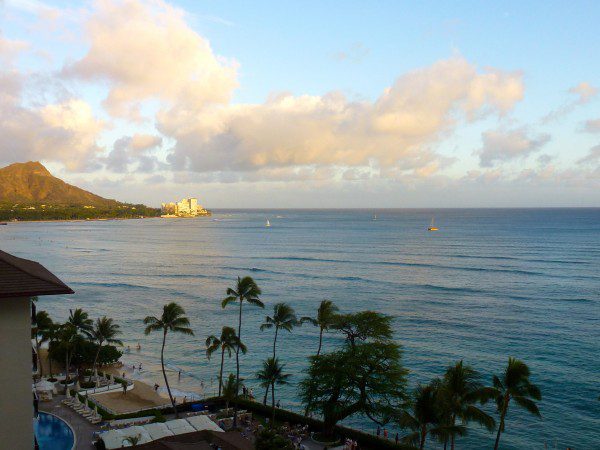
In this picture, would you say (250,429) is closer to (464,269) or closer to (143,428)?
(143,428)

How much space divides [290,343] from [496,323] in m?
25.3

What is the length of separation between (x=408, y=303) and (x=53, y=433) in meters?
50.8

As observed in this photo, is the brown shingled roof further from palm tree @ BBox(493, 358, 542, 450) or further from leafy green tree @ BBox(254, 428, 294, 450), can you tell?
palm tree @ BBox(493, 358, 542, 450)

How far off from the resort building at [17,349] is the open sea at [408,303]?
27388 millimetres

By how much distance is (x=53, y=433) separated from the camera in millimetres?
27016

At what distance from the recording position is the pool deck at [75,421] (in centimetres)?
2616

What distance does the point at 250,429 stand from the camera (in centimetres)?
2928

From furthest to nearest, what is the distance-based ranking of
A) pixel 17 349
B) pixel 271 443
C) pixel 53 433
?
pixel 53 433, pixel 271 443, pixel 17 349

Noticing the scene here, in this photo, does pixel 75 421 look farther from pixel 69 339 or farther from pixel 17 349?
pixel 17 349

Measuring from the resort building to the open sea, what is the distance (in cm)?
2739

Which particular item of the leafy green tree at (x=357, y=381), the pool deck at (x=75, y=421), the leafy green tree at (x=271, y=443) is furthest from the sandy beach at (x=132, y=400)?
the leafy green tree at (x=271, y=443)

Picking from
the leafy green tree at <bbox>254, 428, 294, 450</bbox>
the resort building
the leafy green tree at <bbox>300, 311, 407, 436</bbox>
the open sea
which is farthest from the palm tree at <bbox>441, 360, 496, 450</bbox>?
the resort building

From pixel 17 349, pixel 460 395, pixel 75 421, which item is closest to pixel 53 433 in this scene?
pixel 75 421

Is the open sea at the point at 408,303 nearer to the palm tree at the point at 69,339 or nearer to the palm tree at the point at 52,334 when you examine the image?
the palm tree at the point at 69,339
